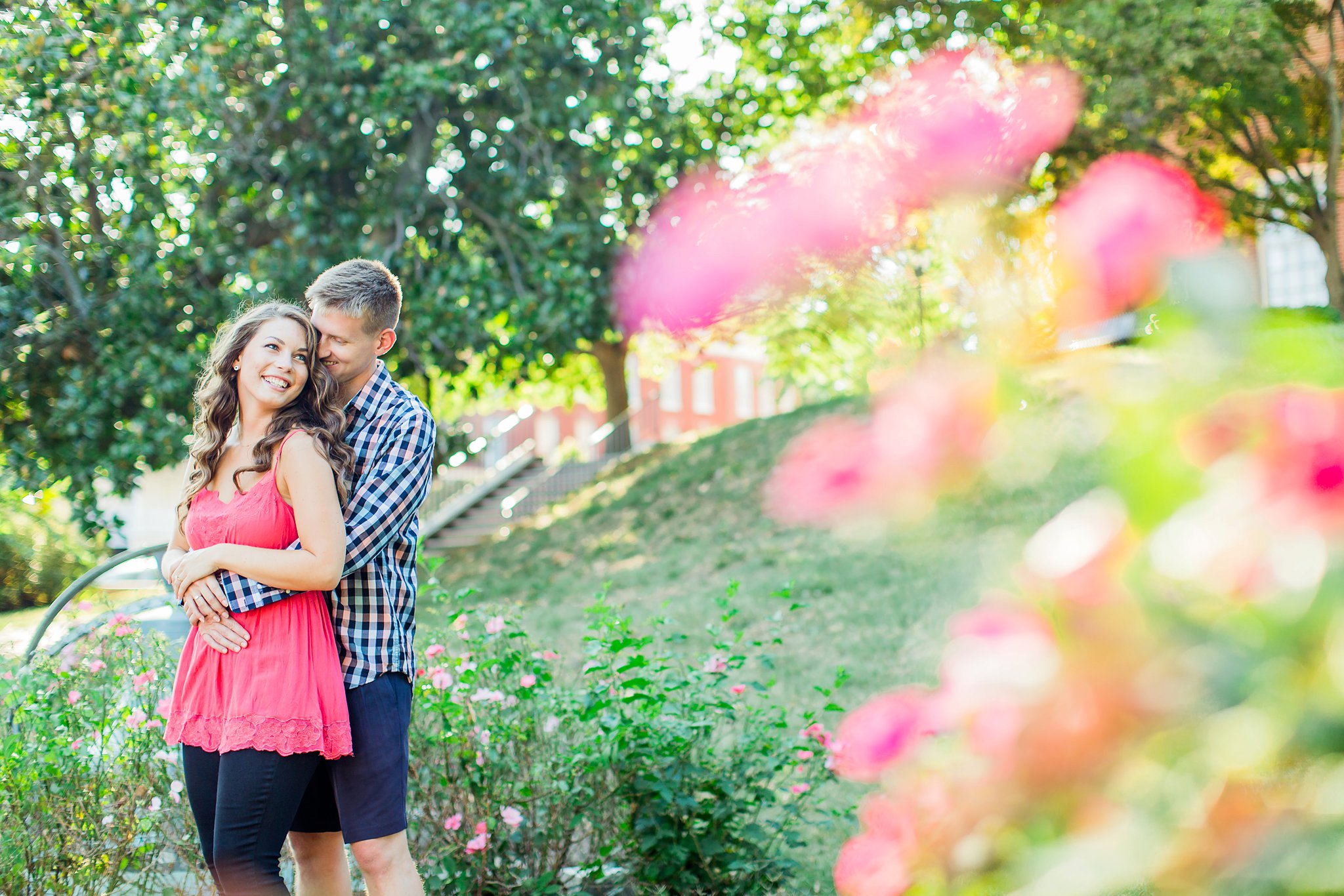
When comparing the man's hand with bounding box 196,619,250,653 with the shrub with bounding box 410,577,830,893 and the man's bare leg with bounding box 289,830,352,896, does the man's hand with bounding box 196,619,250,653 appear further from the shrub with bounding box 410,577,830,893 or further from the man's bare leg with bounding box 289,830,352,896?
the shrub with bounding box 410,577,830,893

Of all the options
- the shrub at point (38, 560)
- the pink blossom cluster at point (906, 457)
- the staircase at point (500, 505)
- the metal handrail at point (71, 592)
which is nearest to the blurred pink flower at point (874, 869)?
the pink blossom cluster at point (906, 457)

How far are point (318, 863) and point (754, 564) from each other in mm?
7942

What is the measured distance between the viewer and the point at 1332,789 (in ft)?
2.14

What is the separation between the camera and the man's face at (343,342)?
251cm

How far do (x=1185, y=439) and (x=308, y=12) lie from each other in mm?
11398

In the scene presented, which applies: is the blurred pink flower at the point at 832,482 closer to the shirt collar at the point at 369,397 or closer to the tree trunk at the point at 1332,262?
the shirt collar at the point at 369,397

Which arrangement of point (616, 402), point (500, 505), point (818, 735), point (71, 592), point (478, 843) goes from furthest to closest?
point (616, 402) → point (500, 505) → point (71, 592) → point (818, 735) → point (478, 843)

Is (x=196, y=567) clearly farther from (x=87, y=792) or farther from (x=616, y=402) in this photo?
(x=616, y=402)

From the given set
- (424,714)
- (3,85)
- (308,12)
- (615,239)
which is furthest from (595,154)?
(424,714)

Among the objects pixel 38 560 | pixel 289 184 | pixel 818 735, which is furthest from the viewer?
pixel 38 560

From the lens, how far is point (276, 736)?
2.22m

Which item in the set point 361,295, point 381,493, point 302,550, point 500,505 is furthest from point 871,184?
point 500,505

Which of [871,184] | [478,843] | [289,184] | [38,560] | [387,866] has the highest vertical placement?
[289,184]

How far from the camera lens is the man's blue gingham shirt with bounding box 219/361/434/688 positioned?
236cm
